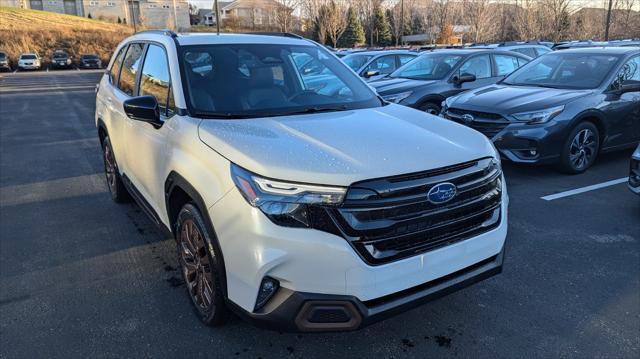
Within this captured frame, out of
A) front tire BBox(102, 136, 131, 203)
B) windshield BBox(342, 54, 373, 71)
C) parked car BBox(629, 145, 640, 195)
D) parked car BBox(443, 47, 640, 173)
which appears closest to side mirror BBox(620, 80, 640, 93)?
parked car BBox(443, 47, 640, 173)

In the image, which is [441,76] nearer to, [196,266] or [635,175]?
[635,175]

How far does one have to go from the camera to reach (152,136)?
343 cm

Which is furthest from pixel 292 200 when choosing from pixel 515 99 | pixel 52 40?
pixel 52 40

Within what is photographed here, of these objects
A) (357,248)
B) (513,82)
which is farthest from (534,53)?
(357,248)

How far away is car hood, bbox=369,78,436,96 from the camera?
339 inches

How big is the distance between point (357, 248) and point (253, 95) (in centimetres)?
161

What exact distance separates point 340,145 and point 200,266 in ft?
3.67

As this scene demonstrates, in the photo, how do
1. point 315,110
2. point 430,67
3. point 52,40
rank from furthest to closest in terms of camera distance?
1. point 52,40
2. point 430,67
3. point 315,110

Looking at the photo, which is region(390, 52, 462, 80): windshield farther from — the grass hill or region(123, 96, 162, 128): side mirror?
the grass hill

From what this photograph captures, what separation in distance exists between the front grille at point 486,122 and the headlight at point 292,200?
4.60m

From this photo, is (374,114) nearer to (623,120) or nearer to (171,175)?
(171,175)

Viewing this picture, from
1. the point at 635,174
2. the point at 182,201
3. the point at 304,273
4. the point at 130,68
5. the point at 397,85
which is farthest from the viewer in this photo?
the point at 397,85

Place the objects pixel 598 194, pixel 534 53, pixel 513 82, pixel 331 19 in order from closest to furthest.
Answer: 1. pixel 598 194
2. pixel 513 82
3. pixel 534 53
4. pixel 331 19

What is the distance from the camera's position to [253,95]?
3.38 metres
